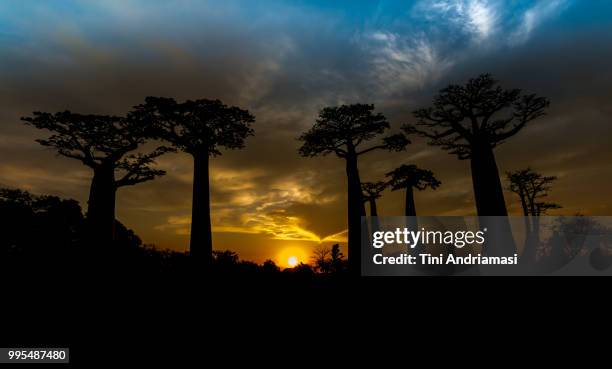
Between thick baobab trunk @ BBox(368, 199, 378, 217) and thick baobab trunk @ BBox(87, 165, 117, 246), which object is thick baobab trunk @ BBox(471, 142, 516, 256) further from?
thick baobab trunk @ BBox(87, 165, 117, 246)

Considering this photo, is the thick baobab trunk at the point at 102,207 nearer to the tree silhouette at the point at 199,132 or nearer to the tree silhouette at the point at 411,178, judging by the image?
the tree silhouette at the point at 199,132

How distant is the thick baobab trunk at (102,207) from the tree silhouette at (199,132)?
11.9 feet

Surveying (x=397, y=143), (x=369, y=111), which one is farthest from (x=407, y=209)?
(x=369, y=111)

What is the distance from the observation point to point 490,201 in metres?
15.6

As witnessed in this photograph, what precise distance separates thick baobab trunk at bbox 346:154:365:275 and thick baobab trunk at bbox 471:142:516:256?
17.3 feet

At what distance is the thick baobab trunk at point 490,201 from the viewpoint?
1521cm

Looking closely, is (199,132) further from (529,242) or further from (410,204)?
(529,242)

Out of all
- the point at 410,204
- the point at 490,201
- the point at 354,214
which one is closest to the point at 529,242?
the point at 410,204

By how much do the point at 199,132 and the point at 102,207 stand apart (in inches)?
244

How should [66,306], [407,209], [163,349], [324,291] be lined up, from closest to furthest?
[163,349] < [66,306] < [324,291] < [407,209]

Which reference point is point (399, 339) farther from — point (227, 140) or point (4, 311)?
point (227, 140)

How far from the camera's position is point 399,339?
704cm

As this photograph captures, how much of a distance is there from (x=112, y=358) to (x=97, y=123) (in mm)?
16148

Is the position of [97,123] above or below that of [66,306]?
above
